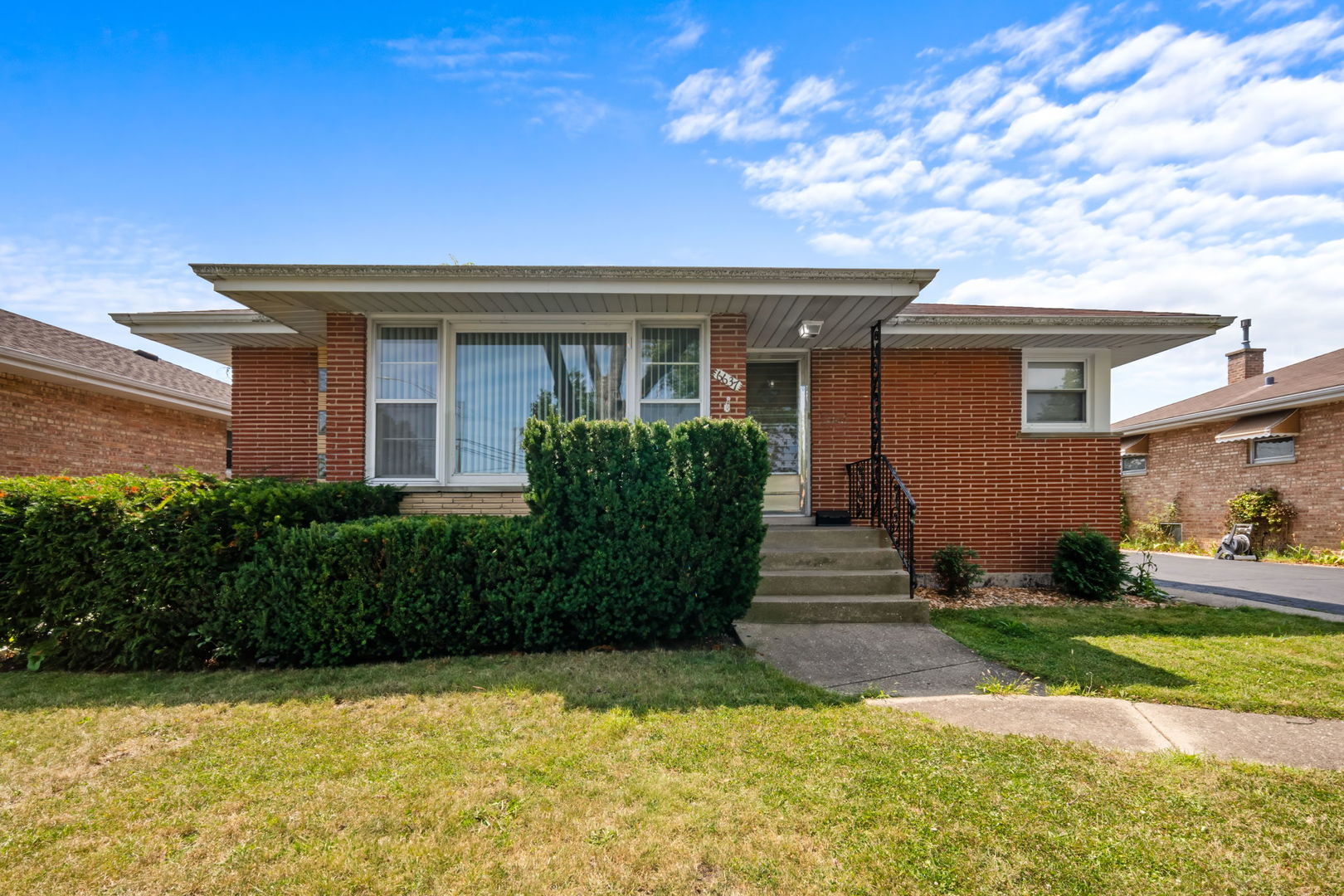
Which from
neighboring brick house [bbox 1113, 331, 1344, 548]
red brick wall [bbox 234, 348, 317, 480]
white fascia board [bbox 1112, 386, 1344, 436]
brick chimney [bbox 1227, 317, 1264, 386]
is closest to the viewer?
red brick wall [bbox 234, 348, 317, 480]

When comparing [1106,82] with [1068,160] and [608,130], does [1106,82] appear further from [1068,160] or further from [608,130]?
[608,130]

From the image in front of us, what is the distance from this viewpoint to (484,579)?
468cm

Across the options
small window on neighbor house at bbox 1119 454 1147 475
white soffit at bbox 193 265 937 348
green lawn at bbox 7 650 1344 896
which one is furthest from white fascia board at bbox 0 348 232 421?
small window on neighbor house at bbox 1119 454 1147 475

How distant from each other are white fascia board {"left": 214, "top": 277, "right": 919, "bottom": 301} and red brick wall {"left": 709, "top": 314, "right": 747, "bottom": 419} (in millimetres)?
652

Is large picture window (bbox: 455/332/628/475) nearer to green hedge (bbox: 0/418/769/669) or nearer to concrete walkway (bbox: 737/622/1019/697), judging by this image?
green hedge (bbox: 0/418/769/669)

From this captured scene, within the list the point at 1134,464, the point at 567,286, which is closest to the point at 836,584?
the point at 567,286

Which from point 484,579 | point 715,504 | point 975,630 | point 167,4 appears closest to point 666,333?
point 715,504

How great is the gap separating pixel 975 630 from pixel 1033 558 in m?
3.25

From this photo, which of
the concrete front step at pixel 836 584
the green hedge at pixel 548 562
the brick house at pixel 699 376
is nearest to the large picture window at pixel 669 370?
the brick house at pixel 699 376

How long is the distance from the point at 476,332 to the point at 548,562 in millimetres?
3225

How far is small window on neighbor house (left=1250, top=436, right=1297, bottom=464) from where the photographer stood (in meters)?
13.0

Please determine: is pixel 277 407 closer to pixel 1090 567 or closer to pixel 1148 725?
pixel 1148 725

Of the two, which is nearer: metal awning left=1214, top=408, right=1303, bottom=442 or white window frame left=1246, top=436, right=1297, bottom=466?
metal awning left=1214, top=408, right=1303, bottom=442

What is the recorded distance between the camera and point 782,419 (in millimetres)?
8477
